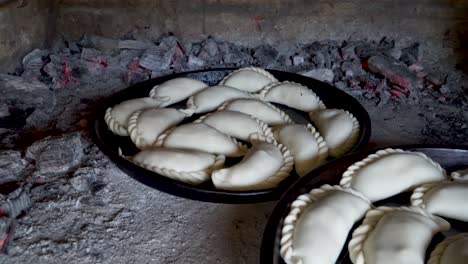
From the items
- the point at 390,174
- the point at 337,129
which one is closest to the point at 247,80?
the point at 337,129

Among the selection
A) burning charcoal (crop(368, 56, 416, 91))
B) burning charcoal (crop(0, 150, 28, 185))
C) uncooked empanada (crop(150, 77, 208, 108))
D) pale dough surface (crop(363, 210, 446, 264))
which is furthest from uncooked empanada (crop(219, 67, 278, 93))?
pale dough surface (crop(363, 210, 446, 264))

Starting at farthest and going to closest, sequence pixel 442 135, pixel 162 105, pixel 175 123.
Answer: pixel 442 135 < pixel 162 105 < pixel 175 123

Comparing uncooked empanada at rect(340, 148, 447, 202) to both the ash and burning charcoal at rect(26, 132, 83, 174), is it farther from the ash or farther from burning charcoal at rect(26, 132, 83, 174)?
burning charcoal at rect(26, 132, 83, 174)

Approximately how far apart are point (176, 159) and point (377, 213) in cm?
59

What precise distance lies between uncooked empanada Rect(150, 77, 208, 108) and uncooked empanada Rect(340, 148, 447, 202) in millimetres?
826

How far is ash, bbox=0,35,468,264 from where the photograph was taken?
1.19 m

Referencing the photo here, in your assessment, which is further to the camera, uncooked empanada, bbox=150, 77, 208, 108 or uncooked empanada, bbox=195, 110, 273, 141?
uncooked empanada, bbox=150, 77, 208, 108

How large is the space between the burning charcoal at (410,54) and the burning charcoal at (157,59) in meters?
1.33

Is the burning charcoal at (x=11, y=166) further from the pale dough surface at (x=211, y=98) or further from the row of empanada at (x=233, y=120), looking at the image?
the pale dough surface at (x=211, y=98)

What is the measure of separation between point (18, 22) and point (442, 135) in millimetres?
2142

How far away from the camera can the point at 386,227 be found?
0.96m

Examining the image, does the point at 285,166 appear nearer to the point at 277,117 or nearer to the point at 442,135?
the point at 277,117

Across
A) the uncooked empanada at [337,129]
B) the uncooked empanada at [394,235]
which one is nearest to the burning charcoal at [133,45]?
the uncooked empanada at [337,129]

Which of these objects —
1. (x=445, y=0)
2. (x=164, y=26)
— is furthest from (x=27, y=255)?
(x=445, y=0)
